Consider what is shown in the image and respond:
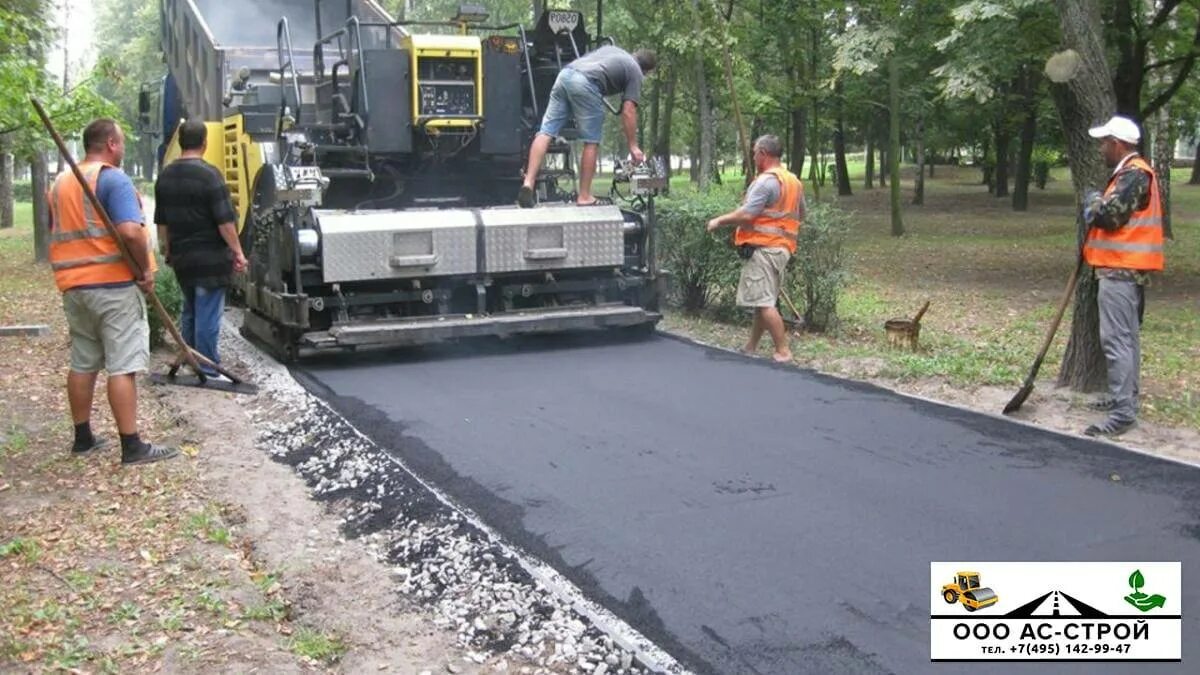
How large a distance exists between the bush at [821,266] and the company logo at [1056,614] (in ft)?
18.3

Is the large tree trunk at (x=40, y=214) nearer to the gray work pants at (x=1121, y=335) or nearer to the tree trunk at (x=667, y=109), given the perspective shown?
the tree trunk at (x=667, y=109)

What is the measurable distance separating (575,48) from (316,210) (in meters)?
2.97

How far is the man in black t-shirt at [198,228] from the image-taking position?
24.0ft

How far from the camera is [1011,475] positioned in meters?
5.05

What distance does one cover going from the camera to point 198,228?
7434mm

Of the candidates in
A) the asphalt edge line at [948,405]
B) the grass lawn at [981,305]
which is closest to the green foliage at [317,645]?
the asphalt edge line at [948,405]

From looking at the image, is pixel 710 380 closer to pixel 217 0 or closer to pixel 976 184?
pixel 217 0

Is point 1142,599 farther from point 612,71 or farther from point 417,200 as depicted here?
point 417,200

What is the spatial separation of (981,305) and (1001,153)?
750 inches

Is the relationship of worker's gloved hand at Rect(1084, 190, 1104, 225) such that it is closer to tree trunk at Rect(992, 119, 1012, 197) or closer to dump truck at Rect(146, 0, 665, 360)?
dump truck at Rect(146, 0, 665, 360)

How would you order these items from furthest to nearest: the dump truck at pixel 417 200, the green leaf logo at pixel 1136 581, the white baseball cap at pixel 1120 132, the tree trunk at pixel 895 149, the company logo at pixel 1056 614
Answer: the tree trunk at pixel 895 149, the dump truck at pixel 417 200, the white baseball cap at pixel 1120 132, the green leaf logo at pixel 1136 581, the company logo at pixel 1056 614

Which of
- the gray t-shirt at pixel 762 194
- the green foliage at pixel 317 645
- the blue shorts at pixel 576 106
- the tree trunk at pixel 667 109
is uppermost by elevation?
the tree trunk at pixel 667 109

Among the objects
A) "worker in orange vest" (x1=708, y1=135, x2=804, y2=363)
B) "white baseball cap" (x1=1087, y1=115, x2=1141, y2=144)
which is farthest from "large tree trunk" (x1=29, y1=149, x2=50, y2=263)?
"white baseball cap" (x1=1087, y1=115, x2=1141, y2=144)

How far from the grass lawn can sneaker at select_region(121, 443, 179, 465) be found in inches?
168
